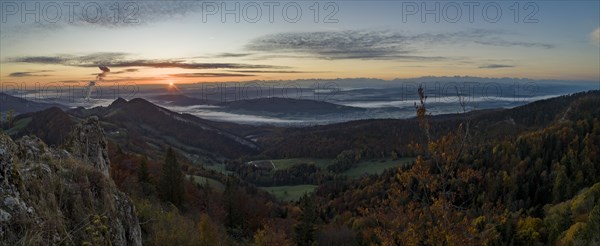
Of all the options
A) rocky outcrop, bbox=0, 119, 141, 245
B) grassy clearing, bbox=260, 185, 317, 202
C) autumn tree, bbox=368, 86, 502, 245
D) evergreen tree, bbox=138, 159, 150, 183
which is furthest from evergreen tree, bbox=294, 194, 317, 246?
grassy clearing, bbox=260, 185, 317, 202

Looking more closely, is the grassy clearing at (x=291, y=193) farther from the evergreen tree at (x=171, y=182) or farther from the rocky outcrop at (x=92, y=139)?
the rocky outcrop at (x=92, y=139)

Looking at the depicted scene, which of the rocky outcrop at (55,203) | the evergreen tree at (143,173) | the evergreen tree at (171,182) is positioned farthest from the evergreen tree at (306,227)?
the rocky outcrop at (55,203)

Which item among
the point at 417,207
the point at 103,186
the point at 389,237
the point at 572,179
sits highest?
the point at 103,186

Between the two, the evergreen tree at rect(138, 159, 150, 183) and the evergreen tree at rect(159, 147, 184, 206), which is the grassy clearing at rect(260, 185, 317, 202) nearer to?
the evergreen tree at rect(159, 147, 184, 206)

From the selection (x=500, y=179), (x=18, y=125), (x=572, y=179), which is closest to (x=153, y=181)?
(x=500, y=179)

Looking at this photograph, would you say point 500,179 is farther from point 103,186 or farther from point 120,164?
point 103,186

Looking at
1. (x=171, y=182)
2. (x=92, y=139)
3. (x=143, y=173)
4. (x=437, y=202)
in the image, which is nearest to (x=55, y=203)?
(x=437, y=202)
